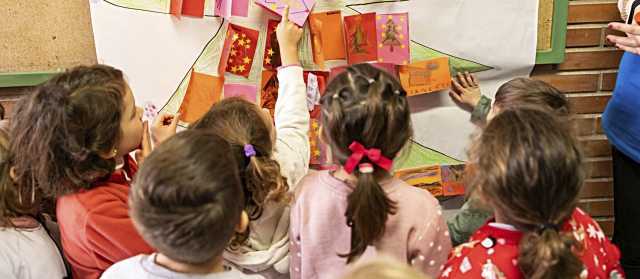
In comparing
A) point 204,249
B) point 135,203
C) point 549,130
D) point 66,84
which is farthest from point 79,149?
point 549,130

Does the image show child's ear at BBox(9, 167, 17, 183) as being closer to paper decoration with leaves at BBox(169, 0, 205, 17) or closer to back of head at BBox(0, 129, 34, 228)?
back of head at BBox(0, 129, 34, 228)

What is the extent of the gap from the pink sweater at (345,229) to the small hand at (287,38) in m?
0.53

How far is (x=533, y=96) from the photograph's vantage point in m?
1.54

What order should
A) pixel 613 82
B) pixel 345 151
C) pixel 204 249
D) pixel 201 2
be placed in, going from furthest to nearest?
pixel 613 82
pixel 201 2
pixel 345 151
pixel 204 249

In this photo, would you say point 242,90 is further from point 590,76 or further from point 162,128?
point 590,76

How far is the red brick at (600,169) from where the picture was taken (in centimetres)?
203

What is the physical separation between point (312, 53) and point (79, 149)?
80cm

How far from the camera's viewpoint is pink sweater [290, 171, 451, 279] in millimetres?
1259

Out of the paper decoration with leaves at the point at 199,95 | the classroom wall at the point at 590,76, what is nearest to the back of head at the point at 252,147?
the paper decoration with leaves at the point at 199,95

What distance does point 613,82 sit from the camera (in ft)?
6.30

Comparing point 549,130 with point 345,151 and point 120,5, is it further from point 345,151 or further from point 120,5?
point 120,5

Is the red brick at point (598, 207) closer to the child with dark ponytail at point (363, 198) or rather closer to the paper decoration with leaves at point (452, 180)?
the paper decoration with leaves at point (452, 180)

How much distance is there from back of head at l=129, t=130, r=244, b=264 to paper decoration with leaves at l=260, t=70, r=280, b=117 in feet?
2.63

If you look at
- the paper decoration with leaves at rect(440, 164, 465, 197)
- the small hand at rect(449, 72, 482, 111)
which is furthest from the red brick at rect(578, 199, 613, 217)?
the small hand at rect(449, 72, 482, 111)
